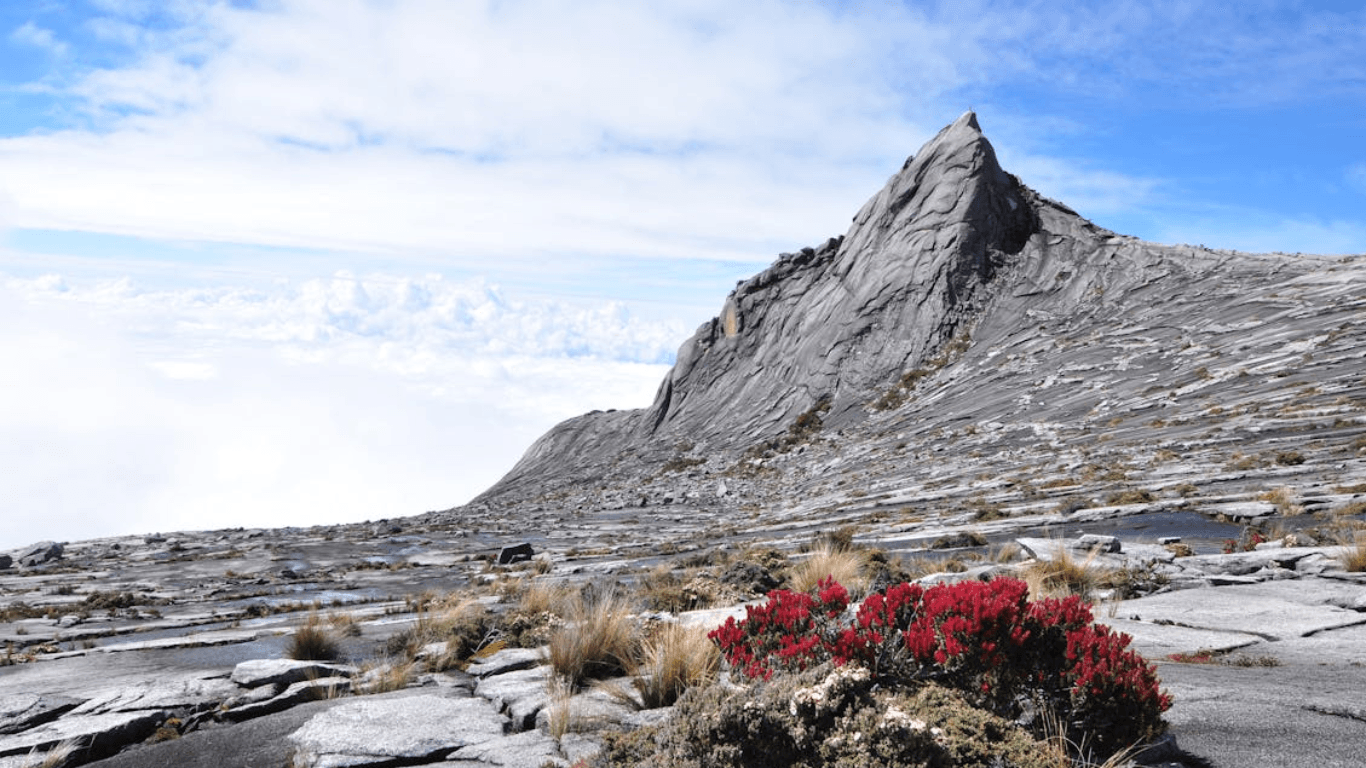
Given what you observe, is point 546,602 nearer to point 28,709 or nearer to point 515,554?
point 28,709

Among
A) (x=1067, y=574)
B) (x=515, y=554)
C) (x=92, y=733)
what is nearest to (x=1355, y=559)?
(x=1067, y=574)

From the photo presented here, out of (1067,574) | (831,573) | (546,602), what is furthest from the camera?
(831,573)

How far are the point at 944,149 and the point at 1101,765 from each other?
3051 inches

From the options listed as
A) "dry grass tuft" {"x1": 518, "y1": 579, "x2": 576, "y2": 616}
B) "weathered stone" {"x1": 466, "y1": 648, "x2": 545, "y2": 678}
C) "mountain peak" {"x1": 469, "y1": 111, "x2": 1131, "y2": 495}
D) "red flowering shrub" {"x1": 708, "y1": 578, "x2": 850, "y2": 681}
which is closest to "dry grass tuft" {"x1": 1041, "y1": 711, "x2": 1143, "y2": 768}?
"red flowering shrub" {"x1": 708, "y1": 578, "x2": 850, "y2": 681}

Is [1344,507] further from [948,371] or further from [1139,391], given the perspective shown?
[948,371]

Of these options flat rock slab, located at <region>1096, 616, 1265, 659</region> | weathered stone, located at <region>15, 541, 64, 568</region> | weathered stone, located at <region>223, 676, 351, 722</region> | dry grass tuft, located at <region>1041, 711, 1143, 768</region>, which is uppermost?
weathered stone, located at <region>15, 541, 64, 568</region>

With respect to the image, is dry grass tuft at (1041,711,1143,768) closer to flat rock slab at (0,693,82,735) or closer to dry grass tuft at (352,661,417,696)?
dry grass tuft at (352,661,417,696)

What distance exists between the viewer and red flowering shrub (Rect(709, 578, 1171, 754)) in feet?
17.9

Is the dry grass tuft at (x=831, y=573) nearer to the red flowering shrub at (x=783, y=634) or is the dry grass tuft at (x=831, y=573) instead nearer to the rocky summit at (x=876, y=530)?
the rocky summit at (x=876, y=530)

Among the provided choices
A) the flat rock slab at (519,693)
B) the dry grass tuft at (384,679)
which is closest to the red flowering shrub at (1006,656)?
the flat rock slab at (519,693)

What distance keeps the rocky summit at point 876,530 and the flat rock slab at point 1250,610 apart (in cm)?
9

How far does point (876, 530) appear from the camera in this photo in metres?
25.6

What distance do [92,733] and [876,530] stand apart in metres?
21.7

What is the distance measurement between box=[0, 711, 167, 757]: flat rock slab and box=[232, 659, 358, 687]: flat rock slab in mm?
1160
